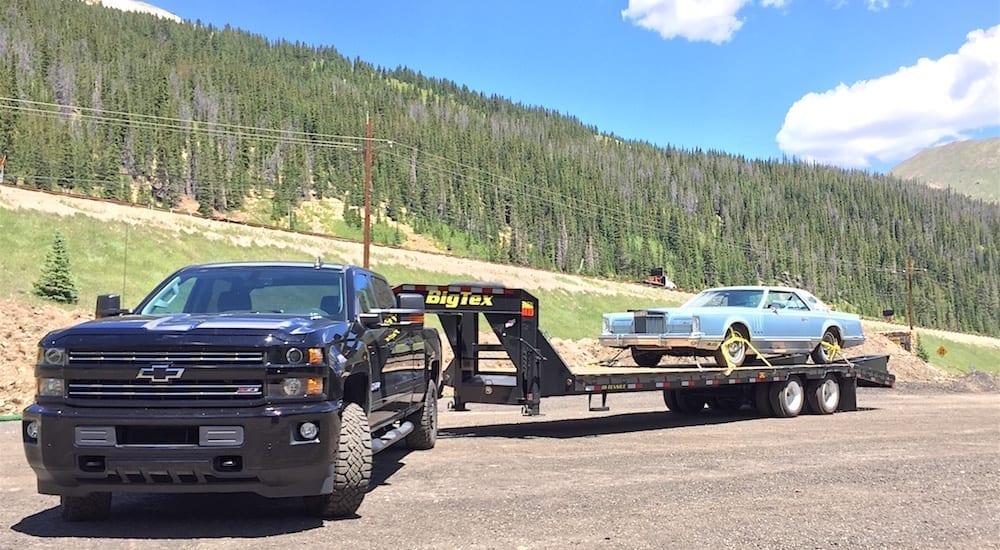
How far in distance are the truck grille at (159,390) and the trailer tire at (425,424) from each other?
4.23 meters

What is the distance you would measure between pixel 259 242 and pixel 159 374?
48.5 metres

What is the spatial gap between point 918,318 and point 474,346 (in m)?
154

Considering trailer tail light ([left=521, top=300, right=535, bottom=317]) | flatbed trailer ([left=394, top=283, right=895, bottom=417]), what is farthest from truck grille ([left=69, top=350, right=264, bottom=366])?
trailer tail light ([left=521, top=300, right=535, bottom=317])

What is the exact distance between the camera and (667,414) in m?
15.4

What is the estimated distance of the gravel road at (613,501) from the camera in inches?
220

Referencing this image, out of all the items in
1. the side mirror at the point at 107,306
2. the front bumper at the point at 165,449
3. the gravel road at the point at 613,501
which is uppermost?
the side mirror at the point at 107,306

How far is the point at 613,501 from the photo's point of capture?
691 centimetres

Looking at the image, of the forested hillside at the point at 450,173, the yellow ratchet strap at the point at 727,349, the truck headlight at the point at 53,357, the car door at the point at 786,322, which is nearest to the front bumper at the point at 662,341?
the yellow ratchet strap at the point at 727,349

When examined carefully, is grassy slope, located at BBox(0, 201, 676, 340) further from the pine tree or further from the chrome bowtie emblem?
the chrome bowtie emblem

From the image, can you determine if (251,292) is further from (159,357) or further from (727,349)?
(727,349)

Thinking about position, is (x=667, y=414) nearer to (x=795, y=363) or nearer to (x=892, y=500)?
(x=795, y=363)

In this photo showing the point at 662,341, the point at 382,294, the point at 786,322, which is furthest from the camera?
the point at 786,322

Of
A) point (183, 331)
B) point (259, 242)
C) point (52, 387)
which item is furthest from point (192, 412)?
point (259, 242)

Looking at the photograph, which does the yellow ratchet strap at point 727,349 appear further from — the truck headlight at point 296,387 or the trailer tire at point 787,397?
the truck headlight at point 296,387
